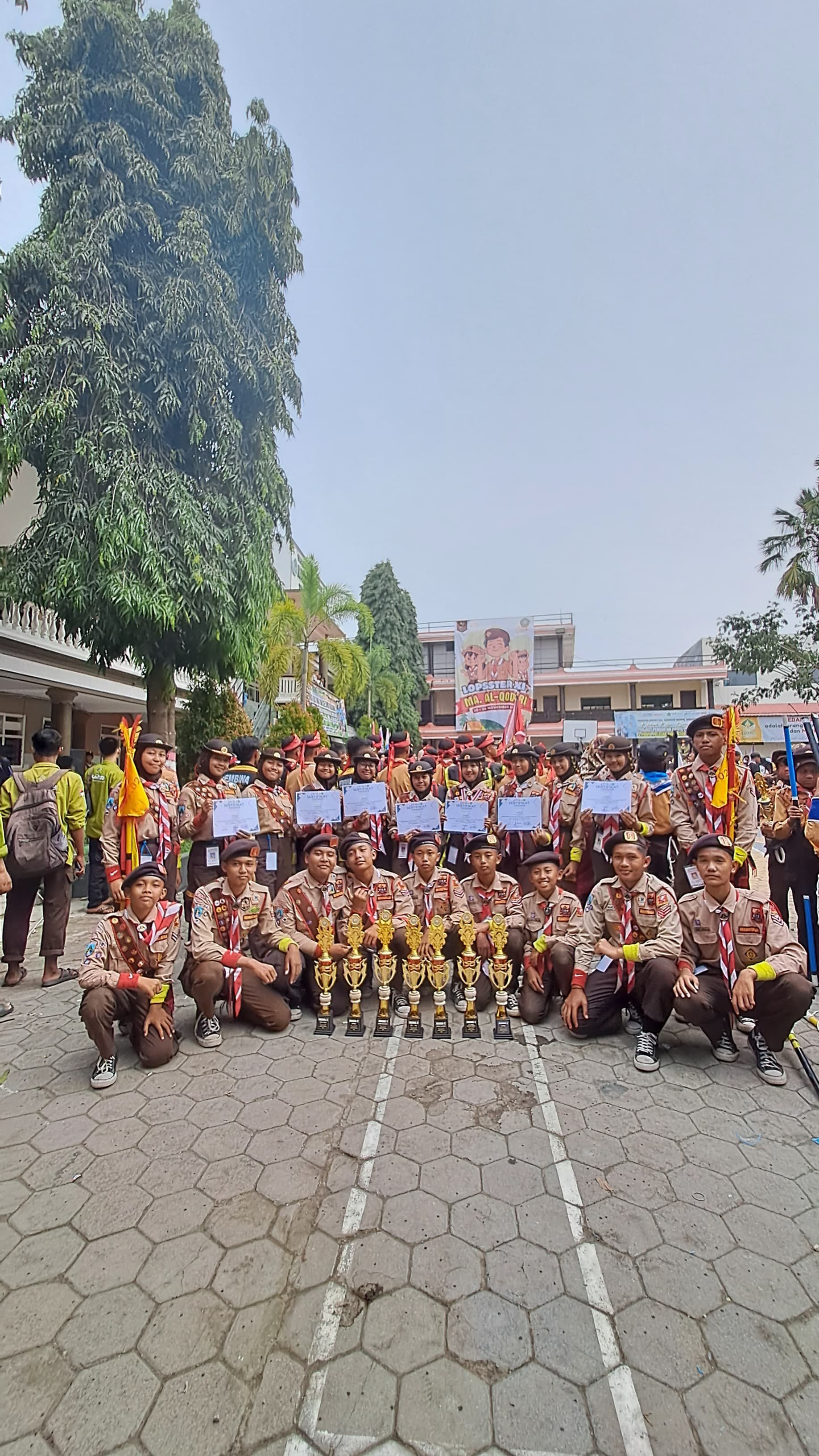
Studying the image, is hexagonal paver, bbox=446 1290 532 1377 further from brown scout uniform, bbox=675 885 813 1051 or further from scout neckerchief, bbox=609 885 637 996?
scout neckerchief, bbox=609 885 637 996

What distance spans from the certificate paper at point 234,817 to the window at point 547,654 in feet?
121

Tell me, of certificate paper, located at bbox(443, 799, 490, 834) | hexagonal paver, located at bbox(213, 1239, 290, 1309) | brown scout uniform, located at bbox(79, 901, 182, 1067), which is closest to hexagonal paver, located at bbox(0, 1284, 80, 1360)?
hexagonal paver, located at bbox(213, 1239, 290, 1309)

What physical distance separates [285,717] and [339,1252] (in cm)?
1302

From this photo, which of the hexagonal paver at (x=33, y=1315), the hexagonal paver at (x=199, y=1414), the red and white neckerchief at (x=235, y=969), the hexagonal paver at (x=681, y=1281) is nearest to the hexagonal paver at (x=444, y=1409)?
the hexagonal paver at (x=199, y=1414)

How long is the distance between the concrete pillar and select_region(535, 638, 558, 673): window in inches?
1201

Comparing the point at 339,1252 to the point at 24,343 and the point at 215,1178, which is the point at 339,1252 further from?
the point at 24,343

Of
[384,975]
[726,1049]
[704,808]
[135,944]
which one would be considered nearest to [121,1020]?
[135,944]

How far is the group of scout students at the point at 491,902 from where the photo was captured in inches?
147

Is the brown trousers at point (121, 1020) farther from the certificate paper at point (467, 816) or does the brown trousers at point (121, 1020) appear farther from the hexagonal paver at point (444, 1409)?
the certificate paper at point (467, 816)

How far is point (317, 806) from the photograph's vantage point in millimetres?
5457

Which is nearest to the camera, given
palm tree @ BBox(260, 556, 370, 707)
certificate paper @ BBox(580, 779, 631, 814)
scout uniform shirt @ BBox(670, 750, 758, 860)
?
scout uniform shirt @ BBox(670, 750, 758, 860)

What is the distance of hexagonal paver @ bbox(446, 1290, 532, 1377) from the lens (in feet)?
6.20

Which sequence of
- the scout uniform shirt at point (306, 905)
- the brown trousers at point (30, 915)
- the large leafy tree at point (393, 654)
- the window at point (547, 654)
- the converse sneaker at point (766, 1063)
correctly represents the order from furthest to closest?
the window at point (547, 654) → the large leafy tree at point (393, 654) → the brown trousers at point (30, 915) → the scout uniform shirt at point (306, 905) → the converse sneaker at point (766, 1063)

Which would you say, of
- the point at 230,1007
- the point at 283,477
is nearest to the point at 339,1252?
the point at 230,1007
